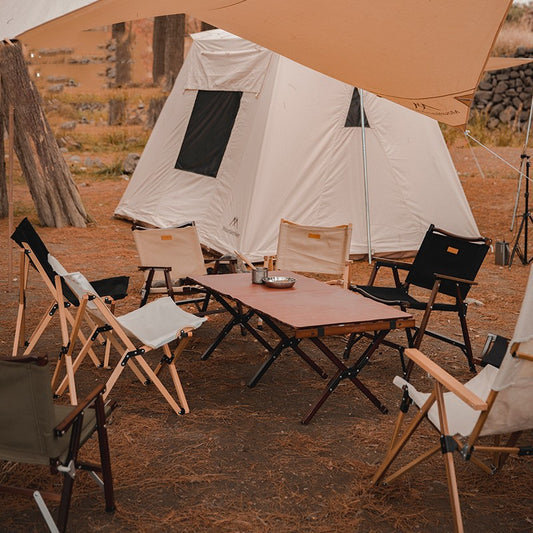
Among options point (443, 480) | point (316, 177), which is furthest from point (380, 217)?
point (443, 480)

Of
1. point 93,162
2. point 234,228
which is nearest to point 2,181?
point 234,228

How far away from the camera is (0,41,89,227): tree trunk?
8.47m

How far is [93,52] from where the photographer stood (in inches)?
1094

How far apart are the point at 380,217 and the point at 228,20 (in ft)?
11.3

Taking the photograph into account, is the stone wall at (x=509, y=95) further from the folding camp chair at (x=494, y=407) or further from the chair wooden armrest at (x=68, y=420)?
the chair wooden armrest at (x=68, y=420)

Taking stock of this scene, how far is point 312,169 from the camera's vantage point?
7.16 m

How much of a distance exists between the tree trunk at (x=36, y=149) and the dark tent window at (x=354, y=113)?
366 cm

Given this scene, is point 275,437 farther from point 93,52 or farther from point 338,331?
point 93,52

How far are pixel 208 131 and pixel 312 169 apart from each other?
4.54ft

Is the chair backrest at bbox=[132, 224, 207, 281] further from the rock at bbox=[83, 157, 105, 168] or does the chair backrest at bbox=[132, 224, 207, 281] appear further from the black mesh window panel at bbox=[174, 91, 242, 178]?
the rock at bbox=[83, 157, 105, 168]

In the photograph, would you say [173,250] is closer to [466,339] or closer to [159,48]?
[466,339]

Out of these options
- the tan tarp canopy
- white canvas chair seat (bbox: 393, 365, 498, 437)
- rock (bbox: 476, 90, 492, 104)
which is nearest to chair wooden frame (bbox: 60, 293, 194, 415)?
white canvas chair seat (bbox: 393, 365, 498, 437)

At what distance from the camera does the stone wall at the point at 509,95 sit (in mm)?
15156

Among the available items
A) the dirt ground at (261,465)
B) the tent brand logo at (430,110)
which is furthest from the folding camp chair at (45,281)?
the tent brand logo at (430,110)
